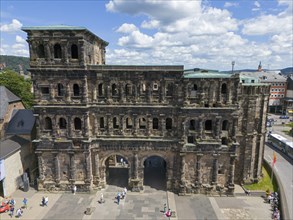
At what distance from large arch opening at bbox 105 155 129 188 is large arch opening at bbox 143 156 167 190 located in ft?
12.9

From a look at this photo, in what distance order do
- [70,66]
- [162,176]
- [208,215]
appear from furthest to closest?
[162,176]
[70,66]
[208,215]

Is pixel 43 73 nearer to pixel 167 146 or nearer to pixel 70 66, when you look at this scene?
pixel 70 66

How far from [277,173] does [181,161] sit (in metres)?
21.5

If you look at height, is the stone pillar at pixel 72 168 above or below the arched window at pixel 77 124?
below

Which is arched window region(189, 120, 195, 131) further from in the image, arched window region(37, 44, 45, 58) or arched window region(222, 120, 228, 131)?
arched window region(37, 44, 45, 58)

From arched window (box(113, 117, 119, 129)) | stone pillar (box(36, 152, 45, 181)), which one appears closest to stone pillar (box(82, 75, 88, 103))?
arched window (box(113, 117, 119, 129))

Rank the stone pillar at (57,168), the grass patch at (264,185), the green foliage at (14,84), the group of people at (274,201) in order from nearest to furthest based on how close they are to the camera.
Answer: the group of people at (274,201), the stone pillar at (57,168), the grass patch at (264,185), the green foliage at (14,84)

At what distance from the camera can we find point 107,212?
31266 mm

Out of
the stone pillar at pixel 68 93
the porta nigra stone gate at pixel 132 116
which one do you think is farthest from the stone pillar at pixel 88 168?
the stone pillar at pixel 68 93

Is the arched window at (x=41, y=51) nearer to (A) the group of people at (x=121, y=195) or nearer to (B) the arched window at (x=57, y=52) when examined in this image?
(B) the arched window at (x=57, y=52)

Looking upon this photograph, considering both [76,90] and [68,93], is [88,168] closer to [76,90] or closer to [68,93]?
[68,93]

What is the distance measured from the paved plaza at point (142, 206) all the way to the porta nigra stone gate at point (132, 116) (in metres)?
1.61

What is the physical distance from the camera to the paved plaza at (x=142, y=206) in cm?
3052

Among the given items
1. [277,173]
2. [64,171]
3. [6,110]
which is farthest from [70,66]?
[277,173]
